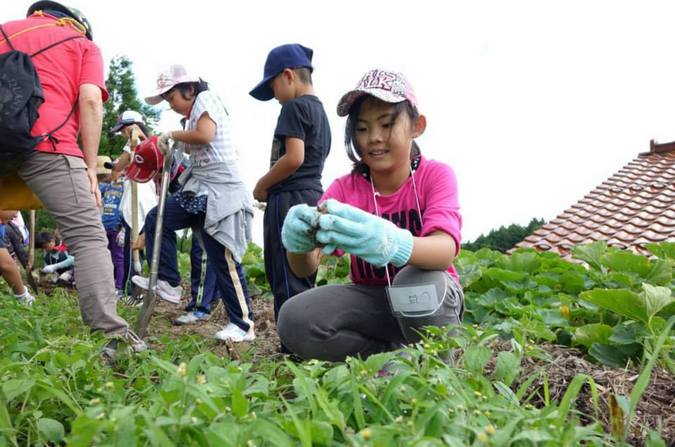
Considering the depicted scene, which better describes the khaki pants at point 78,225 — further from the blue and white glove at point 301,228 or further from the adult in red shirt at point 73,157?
the blue and white glove at point 301,228

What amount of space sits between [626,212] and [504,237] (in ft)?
10.4

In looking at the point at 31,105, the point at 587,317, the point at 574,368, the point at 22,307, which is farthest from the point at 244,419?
the point at 22,307

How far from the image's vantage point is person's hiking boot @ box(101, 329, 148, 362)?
7.43ft

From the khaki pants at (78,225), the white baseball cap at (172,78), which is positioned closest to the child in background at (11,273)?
the white baseball cap at (172,78)

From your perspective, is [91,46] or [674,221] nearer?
[91,46]

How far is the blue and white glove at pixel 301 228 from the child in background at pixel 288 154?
97cm

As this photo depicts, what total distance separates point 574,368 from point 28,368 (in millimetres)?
1697

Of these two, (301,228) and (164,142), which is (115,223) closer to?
(164,142)

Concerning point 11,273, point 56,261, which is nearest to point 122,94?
point 56,261

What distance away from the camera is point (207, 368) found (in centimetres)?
133

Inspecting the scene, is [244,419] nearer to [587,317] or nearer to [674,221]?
[587,317]

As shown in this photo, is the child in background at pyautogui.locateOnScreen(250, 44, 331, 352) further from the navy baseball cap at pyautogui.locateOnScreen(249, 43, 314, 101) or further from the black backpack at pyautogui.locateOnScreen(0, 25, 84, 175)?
the black backpack at pyautogui.locateOnScreen(0, 25, 84, 175)

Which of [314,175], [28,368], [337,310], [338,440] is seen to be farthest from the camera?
[314,175]

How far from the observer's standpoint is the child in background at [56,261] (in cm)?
642
